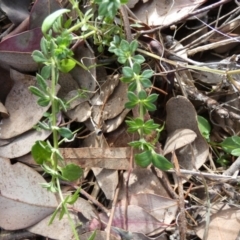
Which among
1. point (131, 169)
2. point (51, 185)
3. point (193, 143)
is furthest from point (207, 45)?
point (51, 185)

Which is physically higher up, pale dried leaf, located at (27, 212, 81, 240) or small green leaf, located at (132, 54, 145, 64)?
small green leaf, located at (132, 54, 145, 64)

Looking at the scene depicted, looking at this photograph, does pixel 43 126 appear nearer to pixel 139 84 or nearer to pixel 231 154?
pixel 139 84

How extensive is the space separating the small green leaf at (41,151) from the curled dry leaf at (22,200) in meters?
0.12

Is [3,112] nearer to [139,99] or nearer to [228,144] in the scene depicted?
[139,99]

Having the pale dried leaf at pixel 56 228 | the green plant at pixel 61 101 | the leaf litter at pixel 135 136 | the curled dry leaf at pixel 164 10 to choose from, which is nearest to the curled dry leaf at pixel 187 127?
the leaf litter at pixel 135 136

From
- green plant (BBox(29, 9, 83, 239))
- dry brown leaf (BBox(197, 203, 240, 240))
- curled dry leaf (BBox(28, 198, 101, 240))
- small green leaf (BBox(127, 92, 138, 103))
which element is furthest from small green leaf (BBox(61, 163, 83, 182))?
dry brown leaf (BBox(197, 203, 240, 240))

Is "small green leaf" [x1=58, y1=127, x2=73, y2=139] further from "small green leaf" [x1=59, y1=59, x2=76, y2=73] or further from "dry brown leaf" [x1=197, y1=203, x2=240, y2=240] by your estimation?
"dry brown leaf" [x1=197, y1=203, x2=240, y2=240]

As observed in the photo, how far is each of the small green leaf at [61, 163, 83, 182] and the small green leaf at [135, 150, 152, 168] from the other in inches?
5.6

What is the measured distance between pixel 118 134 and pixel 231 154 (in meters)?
0.29

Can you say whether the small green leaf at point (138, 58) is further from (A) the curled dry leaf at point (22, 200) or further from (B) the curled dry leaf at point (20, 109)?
(A) the curled dry leaf at point (22, 200)

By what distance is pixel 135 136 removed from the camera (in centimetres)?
122

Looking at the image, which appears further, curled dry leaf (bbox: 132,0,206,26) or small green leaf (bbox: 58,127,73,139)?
curled dry leaf (bbox: 132,0,206,26)

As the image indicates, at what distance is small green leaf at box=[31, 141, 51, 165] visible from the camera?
3.64ft

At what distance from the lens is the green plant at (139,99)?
3.60 ft
